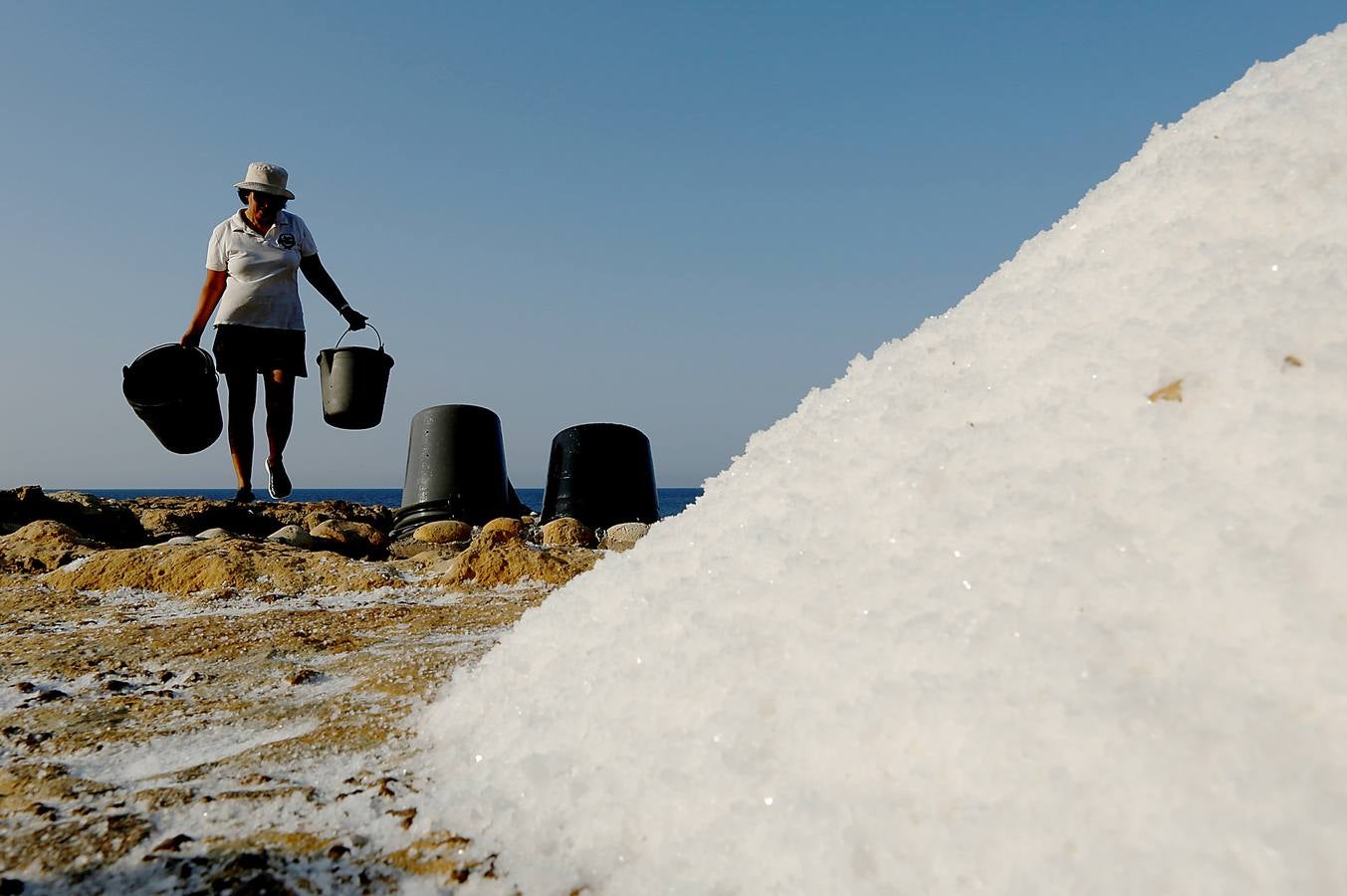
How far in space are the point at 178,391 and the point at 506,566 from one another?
9.39ft

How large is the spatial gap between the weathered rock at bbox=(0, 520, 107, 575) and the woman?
1236 mm

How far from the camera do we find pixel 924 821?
2.60 feet

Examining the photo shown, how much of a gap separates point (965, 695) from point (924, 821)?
13cm

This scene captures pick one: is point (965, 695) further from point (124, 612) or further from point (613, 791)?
point (124, 612)

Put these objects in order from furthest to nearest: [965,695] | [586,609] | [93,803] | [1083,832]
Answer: [586,609]
[93,803]
[965,695]
[1083,832]

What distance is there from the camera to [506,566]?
3.29m

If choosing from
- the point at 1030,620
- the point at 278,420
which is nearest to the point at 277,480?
the point at 278,420

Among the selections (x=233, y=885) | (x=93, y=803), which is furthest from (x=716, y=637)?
(x=93, y=803)

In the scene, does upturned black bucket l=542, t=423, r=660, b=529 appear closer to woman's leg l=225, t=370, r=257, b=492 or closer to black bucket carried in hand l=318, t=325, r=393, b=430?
black bucket carried in hand l=318, t=325, r=393, b=430

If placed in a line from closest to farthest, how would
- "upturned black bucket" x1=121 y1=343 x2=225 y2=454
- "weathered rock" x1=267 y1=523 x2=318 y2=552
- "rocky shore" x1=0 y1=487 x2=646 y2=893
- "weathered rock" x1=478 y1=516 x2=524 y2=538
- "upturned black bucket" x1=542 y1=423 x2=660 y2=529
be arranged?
1. "rocky shore" x1=0 y1=487 x2=646 y2=893
2. "weathered rock" x1=267 y1=523 x2=318 y2=552
3. "weathered rock" x1=478 y1=516 x2=524 y2=538
4. "upturned black bucket" x1=121 y1=343 x2=225 y2=454
5. "upturned black bucket" x1=542 y1=423 x2=660 y2=529

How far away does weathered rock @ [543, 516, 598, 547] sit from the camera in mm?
4766

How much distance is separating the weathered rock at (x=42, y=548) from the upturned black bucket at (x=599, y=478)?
2.77 m

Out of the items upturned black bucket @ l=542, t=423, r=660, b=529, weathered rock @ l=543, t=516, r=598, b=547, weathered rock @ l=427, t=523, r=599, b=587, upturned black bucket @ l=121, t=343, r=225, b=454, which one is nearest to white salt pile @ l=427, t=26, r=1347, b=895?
weathered rock @ l=427, t=523, r=599, b=587

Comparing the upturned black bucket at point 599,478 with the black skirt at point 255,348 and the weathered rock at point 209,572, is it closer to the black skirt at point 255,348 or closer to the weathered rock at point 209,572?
the black skirt at point 255,348
